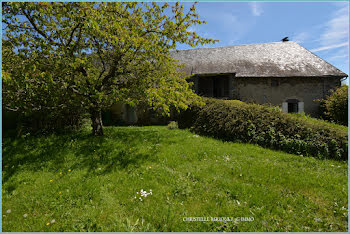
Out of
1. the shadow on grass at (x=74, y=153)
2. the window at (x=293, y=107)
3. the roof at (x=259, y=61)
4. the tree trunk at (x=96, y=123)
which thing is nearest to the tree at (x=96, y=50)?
the tree trunk at (x=96, y=123)

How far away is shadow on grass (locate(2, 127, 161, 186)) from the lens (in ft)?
15.0

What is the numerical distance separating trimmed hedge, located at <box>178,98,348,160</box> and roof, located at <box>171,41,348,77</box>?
6.77 meters

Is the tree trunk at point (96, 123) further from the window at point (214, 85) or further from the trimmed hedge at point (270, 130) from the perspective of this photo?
the window at point (214, 85)

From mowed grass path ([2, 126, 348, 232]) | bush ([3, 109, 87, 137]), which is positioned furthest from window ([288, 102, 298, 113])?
bush ([3, 109, 87, 137])

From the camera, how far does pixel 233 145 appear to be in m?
6.14

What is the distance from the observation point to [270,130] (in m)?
6.25

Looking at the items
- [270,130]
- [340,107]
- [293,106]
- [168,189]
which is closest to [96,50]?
[168,189]

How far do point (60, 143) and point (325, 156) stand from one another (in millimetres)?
8934

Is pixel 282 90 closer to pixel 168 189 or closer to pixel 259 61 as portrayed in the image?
pixel 259 61

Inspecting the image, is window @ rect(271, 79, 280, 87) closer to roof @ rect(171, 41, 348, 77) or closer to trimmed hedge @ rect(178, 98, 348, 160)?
roof @ rect(171, 41, 348, 77)

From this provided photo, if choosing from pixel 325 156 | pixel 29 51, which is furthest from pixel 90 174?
pixel 325 156

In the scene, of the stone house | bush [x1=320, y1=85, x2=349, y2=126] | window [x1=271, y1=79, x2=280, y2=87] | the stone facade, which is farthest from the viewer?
window [x1=271, y1=79, x2=280, y2=87]

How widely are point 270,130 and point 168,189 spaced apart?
4.70m

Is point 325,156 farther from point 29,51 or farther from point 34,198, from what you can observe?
point 29,51
